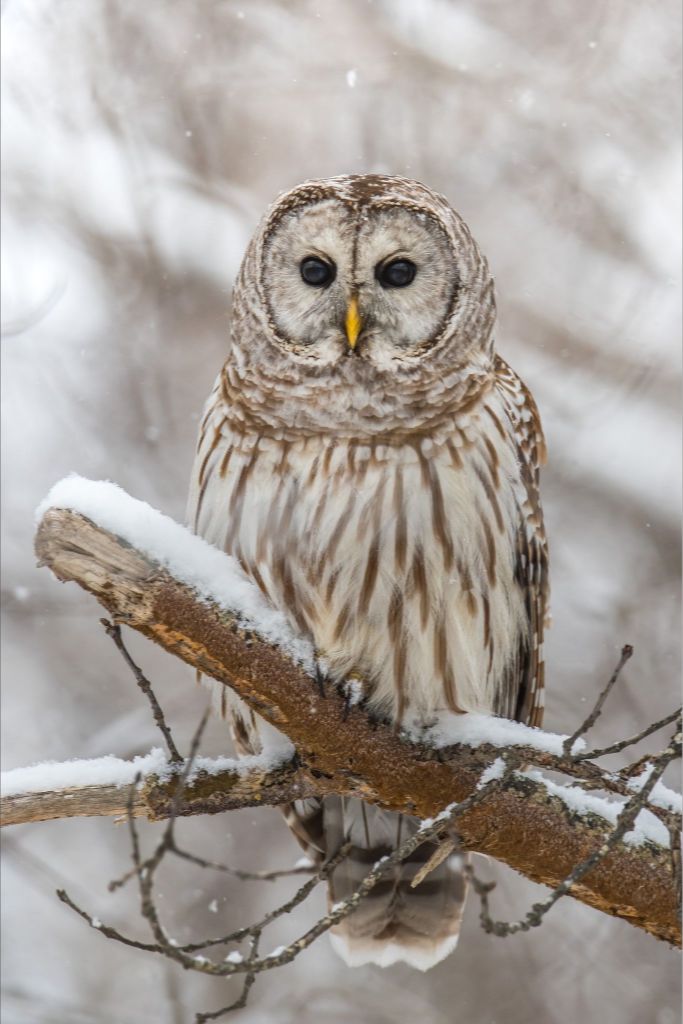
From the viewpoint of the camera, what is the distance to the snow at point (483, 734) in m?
2.71

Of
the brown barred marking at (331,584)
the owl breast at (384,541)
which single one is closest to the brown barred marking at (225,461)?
the owl breast at (384,541)

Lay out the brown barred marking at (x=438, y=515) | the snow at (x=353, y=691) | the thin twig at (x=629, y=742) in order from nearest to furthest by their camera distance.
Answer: the thin twig at (x=629, y=742) → the snow at (x=353, y=691) → the brown barred marking at (x=438, y=515)

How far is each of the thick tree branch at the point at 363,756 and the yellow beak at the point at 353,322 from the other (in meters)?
0.83

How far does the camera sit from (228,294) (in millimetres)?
5711

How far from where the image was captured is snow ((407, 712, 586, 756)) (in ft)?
8.89

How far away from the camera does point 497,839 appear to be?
2.78m

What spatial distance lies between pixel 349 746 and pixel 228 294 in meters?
3.34

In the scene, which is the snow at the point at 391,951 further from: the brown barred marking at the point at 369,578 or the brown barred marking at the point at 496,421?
the brown barred marking at the point at 496,421

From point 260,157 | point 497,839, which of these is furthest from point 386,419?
point 260,157

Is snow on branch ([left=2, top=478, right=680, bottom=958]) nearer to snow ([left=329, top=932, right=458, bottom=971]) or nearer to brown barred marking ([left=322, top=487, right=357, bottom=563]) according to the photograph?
brown barred marking ([left=322, top=487, right=357, bottom=563])

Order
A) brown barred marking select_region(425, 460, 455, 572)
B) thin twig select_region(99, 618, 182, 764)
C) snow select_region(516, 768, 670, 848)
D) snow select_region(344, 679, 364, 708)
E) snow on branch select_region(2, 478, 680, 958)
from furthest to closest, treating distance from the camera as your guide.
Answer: brown barred marking select_region(425, 460, 455, 572), snow select_region(344, 679, 364, 708), snow select_region(516, 768, 670, 848), snow on branch select_region(2, 478, 680, 958), thin twig select_region(99, 618, 182, 764)

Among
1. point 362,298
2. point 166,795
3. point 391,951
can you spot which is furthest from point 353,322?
point 391,951

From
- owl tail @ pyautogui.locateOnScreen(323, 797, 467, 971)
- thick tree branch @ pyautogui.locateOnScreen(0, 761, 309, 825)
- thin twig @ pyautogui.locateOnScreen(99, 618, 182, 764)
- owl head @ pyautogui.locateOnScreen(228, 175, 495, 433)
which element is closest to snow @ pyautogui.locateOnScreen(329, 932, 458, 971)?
owl tail @ pyautogui.locateOnScreen(323, 797, 467, 971)

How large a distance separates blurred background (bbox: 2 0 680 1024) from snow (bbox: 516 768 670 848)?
2.74 metres
